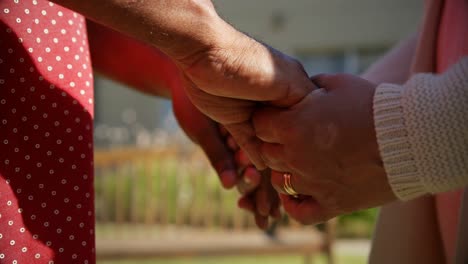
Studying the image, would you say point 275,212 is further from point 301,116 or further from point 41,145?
point 41,145

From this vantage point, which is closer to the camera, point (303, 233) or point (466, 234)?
point (466, 234)

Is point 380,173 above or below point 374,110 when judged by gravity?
below

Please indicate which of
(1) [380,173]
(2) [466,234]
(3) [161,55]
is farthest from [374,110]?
(3) [161,55]

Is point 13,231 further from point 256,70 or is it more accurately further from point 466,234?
point 466,234

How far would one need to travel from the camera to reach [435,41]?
1.63 metres

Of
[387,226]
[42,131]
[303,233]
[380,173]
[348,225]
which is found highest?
[42,131]

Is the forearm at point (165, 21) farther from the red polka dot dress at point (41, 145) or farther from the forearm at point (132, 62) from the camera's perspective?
the forearm at point (132, 62)

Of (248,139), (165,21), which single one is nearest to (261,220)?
(248,139)

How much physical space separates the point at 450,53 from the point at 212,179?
371 cm

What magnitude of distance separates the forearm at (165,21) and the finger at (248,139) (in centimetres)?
33

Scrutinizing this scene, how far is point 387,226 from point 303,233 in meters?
2.44

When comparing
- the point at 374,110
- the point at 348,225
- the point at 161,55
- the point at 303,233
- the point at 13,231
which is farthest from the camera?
the point at 348,225

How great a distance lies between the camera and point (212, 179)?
512 cm

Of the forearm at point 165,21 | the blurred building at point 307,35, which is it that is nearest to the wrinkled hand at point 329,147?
the forearm at point 165,21
